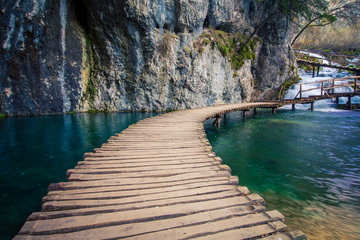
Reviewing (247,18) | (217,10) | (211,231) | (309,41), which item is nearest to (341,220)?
(211,231)

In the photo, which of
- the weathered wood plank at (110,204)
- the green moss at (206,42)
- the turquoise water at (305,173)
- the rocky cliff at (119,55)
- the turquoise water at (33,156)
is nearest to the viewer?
the weathered wood plank at (110,204)

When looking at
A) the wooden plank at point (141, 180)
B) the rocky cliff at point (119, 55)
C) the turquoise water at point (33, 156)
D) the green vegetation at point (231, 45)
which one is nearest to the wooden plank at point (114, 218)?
the wooden plank at point (141, 180)

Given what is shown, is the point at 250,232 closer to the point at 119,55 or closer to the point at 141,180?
the point at 141,180

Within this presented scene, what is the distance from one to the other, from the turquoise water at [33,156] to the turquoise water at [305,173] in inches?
231

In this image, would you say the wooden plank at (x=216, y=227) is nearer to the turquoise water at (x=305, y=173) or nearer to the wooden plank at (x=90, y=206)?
the wooden plank at (x=90, y=206)

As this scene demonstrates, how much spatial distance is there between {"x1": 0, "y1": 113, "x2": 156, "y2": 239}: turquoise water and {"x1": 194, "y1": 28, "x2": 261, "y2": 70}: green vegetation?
51.2 feet

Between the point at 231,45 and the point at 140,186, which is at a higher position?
the point at 231,45

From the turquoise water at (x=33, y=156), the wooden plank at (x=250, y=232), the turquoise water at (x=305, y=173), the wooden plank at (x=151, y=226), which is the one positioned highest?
the wooden plank at (x=151, y=226)

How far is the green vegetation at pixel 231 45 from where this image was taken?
23180 mm

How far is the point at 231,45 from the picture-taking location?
26.0 m

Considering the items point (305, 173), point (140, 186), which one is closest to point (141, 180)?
point (140, 186)

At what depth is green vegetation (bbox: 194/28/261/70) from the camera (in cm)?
2318

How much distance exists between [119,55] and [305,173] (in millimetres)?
18420

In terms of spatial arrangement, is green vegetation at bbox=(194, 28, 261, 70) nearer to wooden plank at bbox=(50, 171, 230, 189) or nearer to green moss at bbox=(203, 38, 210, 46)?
green moss at bbox=(203, 38, 210, 46)
